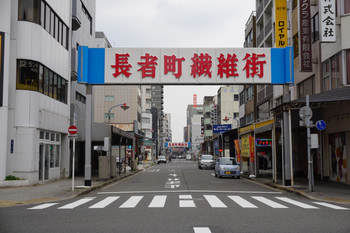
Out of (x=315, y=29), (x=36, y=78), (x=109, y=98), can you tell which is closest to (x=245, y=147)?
(x=315, y=29)

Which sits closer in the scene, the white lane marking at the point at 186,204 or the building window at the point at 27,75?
the white lane marking at the point at 186,204

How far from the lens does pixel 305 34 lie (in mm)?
22656

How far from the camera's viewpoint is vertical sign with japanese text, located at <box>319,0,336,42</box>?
1936cm

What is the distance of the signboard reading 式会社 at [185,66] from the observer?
21859mm

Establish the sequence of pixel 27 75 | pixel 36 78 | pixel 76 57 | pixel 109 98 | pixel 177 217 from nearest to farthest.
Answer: pixel 177 217 < pixel 27 75 < pixel 36 78 < pixel 76 57 < pixel 109 98

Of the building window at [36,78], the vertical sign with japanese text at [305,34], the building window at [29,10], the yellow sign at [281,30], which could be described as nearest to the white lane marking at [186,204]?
the building window at [36,78]

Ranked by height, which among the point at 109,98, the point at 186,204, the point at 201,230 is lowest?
the point at 186,204

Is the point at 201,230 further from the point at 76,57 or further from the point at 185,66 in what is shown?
the point at 76,57

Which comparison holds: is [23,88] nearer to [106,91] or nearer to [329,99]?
[329,99]

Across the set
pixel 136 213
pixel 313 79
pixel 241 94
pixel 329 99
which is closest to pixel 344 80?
pixel 329 99

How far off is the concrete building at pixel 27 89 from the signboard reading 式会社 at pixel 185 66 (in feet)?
9.73

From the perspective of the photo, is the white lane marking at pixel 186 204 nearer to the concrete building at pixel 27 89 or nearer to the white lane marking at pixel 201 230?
the white lane marking at pixel 201 230

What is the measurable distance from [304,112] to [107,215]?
1100 centimetres

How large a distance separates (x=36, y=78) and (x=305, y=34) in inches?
601
